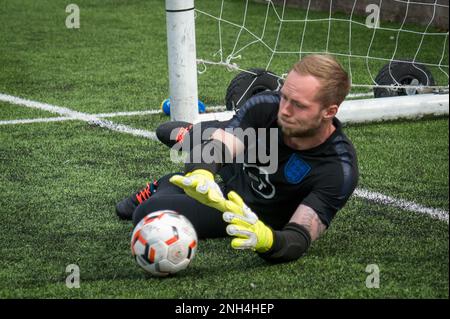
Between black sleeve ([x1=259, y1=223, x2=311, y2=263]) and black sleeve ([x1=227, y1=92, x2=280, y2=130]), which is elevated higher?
black sleeve ([x1=227, y1=92, x2=280, y2=130])

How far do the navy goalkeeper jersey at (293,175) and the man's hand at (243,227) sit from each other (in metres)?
0.39

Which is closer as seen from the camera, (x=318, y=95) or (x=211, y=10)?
(x=318, y=95)

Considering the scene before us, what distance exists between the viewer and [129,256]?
4.25 m

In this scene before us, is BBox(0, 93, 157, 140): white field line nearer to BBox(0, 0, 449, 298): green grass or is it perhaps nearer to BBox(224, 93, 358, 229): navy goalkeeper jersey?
BBox(0, 0, 449, 298): green grass

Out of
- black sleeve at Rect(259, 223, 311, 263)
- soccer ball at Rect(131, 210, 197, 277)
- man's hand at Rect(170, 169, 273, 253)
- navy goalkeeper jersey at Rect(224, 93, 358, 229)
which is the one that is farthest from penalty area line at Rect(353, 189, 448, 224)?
soccer ball at Rect(131, 210, 197, 277)

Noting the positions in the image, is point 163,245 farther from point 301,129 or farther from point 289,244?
point 301,129

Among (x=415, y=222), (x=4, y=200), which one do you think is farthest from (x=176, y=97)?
(x=415, y=222)

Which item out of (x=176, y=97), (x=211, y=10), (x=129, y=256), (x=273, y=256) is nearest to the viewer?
(x=273, y=256)

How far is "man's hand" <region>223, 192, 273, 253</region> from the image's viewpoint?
12.5 ft

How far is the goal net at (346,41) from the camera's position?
7.11 meters

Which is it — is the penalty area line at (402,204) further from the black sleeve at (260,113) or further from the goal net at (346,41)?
the goal net at (346,41)

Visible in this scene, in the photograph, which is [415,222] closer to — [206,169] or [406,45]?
[206,169]

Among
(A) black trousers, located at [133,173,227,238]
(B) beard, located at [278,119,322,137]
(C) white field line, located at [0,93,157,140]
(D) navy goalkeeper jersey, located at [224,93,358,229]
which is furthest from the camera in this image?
(C) white field line, located at [0,93,157,140]
